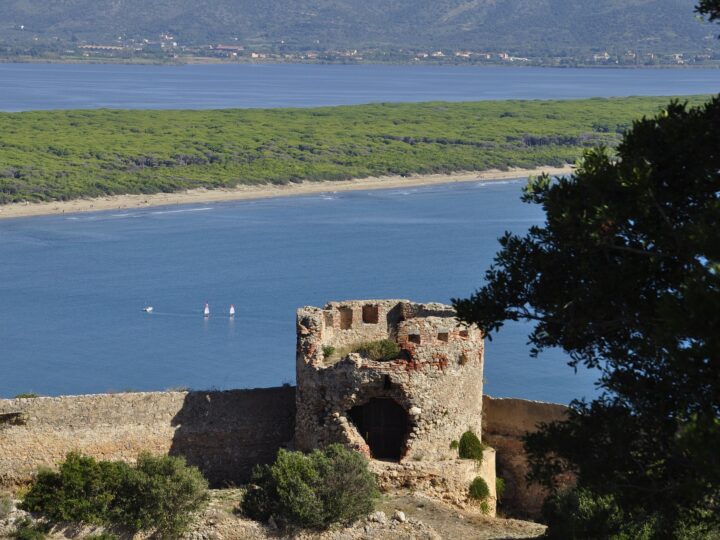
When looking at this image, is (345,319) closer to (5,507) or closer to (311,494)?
(311,494)

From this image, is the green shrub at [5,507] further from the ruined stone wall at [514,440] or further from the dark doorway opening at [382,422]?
the ruined stone wall at [514,440]

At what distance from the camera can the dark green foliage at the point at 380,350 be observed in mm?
18422

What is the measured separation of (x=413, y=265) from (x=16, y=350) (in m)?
15.1

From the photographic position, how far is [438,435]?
1802 centimetres

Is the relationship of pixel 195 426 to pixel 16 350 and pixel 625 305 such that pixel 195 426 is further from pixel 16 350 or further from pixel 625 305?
pixel 16 350

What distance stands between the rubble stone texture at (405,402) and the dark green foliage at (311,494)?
791 millimetres

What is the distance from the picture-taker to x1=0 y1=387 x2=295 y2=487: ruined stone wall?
17.9 meters

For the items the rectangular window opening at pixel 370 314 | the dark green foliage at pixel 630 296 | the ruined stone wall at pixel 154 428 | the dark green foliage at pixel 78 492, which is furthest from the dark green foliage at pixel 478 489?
the dark green foliage at pixel 630 296

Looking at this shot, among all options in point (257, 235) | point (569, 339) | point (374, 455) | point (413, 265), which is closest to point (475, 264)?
point (413, 265)

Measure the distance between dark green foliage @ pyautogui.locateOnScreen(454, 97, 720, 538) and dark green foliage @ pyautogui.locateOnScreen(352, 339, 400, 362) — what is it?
533cm

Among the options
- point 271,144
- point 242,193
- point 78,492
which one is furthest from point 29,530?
point 271,144

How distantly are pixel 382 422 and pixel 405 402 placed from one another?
48cm

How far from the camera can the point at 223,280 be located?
4900 centimetres

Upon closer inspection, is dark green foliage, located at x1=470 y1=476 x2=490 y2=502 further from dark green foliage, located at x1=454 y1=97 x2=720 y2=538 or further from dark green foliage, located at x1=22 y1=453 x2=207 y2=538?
dark green foliage, located at x1=454 y1=97 x2=720 y2=538
